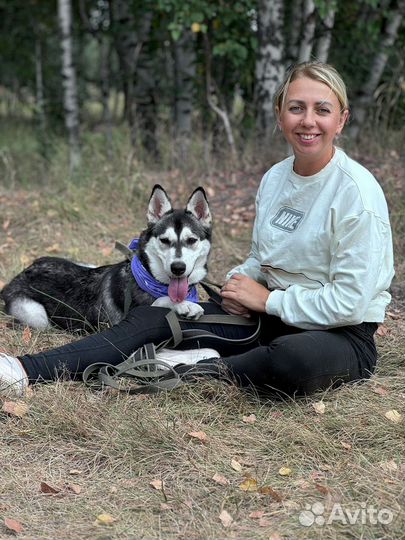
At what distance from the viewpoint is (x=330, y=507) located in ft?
7.87

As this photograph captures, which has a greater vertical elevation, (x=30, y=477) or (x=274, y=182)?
(x=274, y=182)

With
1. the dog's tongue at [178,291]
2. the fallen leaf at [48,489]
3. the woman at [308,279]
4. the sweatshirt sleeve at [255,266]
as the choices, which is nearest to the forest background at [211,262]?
the fallen leaf at [48,489]

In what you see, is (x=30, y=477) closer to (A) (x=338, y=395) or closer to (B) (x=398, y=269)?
(A) (x=338, y=395)

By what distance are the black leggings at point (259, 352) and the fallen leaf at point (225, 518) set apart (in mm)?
812

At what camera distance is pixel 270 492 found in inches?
99.0

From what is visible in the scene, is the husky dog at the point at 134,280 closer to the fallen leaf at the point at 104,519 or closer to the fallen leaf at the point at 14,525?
the fallen leaf at the point at 104,519

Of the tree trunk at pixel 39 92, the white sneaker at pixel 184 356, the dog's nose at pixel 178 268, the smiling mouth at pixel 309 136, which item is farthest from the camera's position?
the tree trunk at pixel 39 92

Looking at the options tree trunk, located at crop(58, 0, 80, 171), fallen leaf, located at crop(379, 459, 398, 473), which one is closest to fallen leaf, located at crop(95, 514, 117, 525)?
fallen leaf, located at crop(379, 459, 398, 473)

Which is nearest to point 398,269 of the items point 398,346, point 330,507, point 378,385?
point 398,346

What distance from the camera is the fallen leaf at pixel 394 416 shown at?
9.88 feet

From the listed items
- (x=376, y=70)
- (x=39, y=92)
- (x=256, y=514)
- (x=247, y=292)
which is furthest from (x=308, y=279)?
(x=39, y=92)

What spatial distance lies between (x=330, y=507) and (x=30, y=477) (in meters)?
1.21

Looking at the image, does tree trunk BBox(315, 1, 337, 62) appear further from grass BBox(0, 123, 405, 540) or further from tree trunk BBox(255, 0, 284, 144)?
grass BBox(0, 123, 405, 540)

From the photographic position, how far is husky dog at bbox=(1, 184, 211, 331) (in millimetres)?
3684
